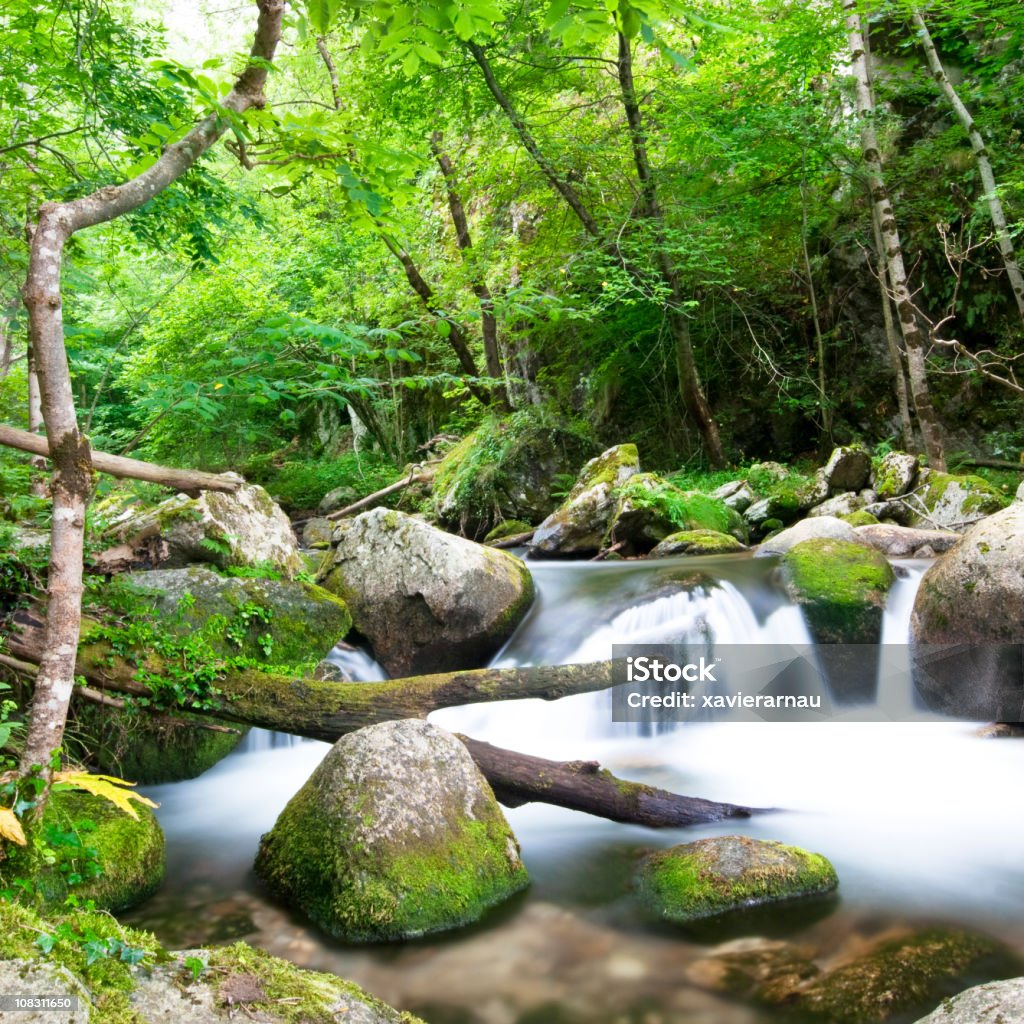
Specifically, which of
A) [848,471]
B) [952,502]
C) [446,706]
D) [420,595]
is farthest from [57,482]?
[848,471]

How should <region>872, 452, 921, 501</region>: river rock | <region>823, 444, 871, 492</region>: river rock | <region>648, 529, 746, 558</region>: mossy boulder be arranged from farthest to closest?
<region>823, 444, 871, 492</region>: river rock → <region>872, 452, 921, 501</region>: river rock → <region>648, 529, 746, 558</region>: mossy boulder

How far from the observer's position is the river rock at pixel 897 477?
356 inches

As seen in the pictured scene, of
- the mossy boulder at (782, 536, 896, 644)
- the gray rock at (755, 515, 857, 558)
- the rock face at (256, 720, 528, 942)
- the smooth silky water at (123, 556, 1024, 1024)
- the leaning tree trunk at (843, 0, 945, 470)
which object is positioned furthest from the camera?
the leaning tree trunk at (843, 0, 945, 470)

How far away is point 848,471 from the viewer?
9.88m

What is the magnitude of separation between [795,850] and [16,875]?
3.15 metres

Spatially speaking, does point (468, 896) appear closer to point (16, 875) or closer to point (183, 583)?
point (16, 875)

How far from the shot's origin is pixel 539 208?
47.2 feet

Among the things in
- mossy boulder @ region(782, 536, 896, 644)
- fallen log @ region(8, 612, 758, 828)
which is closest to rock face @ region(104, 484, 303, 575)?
fallen log @ region(8, 612, 758, 828)

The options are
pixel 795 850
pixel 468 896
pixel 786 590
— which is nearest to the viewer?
pixel 468 896

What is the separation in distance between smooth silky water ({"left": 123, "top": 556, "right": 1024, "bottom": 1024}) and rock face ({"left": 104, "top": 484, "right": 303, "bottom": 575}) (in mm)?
1433

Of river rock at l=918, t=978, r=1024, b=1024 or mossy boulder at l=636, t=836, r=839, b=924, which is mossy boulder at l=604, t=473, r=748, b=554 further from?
river rock at l=918, t=978, r=1024, b=1024

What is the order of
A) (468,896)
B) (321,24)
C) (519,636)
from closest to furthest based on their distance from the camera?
(321,24)
(468,896)
(519,636)

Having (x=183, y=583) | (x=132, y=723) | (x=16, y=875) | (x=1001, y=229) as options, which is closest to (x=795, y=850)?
(x=16, y=875)

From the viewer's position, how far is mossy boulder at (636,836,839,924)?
10.6ft
